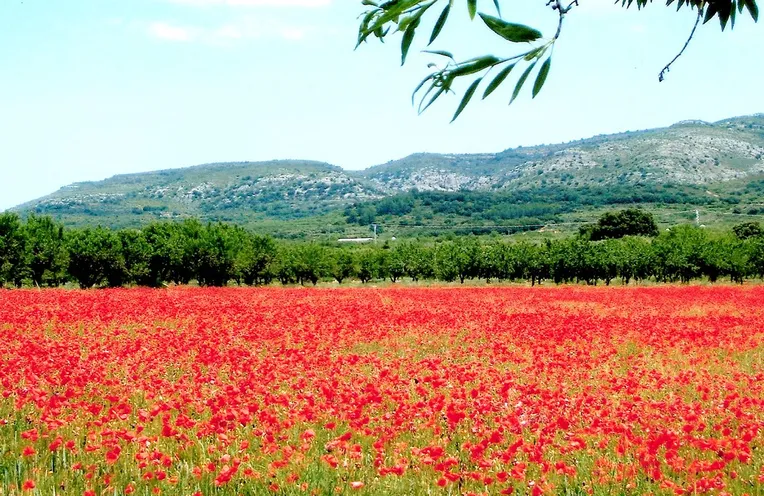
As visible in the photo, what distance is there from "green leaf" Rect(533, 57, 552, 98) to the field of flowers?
3.69 metres

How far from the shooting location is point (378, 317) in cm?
1664

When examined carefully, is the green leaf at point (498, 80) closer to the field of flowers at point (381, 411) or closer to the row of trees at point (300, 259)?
the field of flowers at point (381, 411)

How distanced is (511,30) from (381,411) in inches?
265

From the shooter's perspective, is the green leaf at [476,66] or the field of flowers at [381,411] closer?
the green leaf at [476,66]

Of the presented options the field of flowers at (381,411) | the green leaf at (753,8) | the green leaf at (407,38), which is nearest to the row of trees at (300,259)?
the field of flowers at (381,411)

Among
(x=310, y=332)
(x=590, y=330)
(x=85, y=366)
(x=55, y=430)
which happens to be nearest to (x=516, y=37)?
(x=55, y=430)

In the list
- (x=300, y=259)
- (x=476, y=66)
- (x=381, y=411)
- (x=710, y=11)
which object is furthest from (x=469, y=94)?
(x=300, y=259)

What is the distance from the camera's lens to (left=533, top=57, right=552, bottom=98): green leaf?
1.50 metres

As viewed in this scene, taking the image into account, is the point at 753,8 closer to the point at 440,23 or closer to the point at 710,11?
the point at 710,11

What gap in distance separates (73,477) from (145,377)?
161 inches

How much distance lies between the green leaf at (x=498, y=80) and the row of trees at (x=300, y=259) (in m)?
46.6

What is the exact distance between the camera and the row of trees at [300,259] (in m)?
45.0

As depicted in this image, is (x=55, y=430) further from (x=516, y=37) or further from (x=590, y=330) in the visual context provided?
(x=590, y=330)

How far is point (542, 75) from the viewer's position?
1.50 meters
